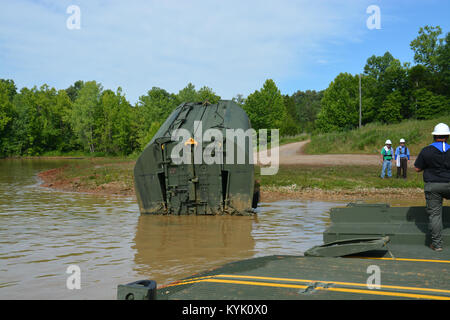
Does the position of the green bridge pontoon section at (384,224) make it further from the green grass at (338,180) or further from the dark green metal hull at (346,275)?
the green grass at (338,180)

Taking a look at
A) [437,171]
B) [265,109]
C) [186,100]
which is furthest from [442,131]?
[186,100]

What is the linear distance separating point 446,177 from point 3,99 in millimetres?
81624

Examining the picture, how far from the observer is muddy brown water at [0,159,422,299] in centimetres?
648

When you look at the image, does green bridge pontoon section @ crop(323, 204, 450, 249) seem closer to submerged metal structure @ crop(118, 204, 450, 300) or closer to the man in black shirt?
submerged metal structure @ crop(118, 204, 450, 300)

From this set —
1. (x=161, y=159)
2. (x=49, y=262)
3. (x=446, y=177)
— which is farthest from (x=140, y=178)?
(x=446, y=177)

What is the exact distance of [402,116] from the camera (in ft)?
189

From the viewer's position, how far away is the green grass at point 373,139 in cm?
3625

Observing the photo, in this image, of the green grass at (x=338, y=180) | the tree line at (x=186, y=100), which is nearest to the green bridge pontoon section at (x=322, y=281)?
the green grass at (x=338, y=180)

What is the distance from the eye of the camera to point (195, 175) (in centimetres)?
1132

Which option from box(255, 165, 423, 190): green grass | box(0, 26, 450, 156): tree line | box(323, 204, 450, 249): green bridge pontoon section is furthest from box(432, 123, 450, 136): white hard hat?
box(0, 26, 450, 156): tree line

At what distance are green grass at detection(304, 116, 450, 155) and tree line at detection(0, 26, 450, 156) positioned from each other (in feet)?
53.9

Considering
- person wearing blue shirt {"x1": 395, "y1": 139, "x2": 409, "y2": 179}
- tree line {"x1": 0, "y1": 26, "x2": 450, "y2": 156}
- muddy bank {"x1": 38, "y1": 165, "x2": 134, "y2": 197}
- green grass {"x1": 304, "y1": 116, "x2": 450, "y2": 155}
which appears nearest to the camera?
muddy bank {"x1": 38, "y1": 165, "x2": 134, "y2": 197}

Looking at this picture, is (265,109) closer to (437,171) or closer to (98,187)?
(98,187)
